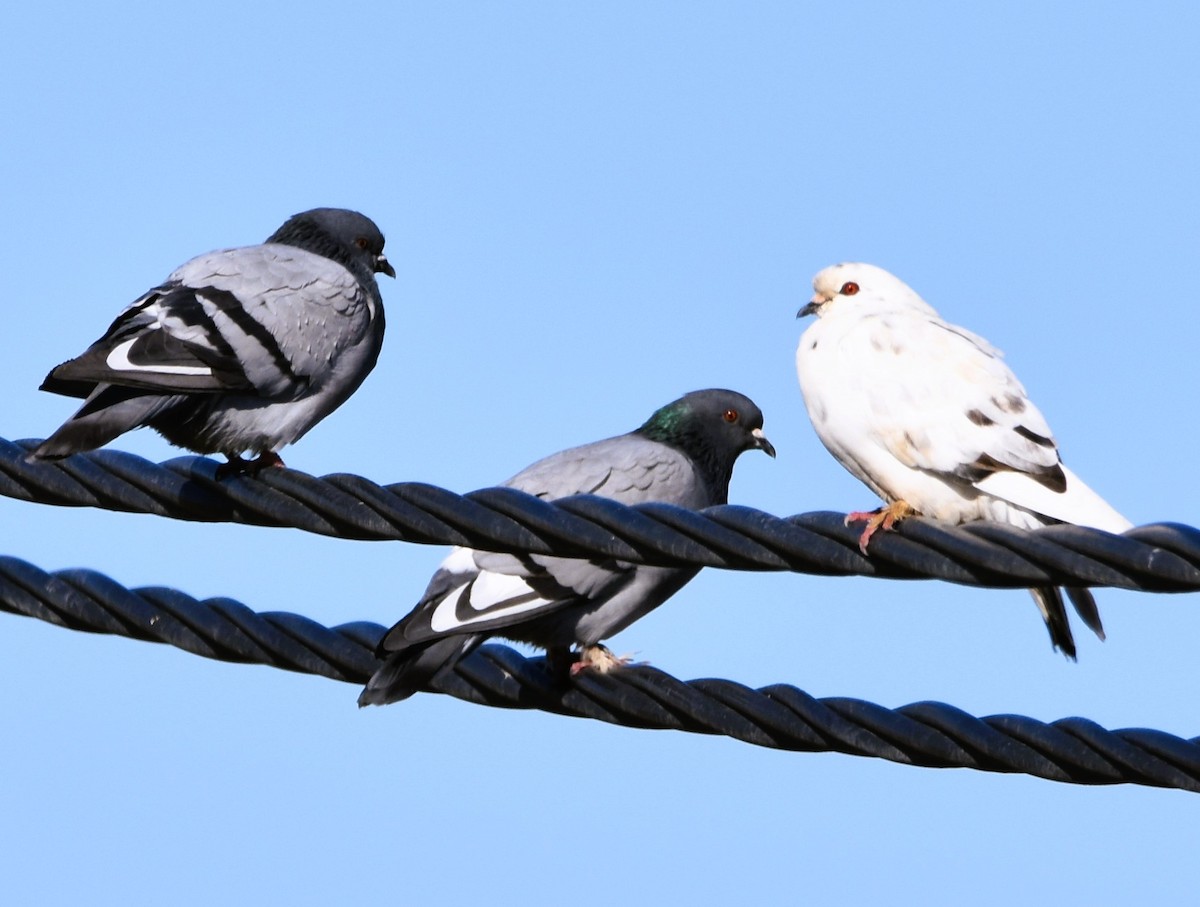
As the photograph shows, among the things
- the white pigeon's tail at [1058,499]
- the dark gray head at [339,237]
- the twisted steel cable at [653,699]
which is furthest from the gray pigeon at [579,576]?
the dark gray head at [339,237]

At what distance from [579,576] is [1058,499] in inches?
75.0

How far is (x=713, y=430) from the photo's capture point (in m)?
8.87

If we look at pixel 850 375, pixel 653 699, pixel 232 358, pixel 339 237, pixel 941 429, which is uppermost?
pixel 339 237

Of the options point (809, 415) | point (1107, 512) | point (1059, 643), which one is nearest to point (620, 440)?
point (809, 415)

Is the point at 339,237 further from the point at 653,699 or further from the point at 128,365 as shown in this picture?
the point at 653,699

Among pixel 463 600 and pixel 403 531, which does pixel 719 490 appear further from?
pixel 403 531

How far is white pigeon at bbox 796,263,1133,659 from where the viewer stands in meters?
5.85

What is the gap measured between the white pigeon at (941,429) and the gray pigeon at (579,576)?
95 centimetres

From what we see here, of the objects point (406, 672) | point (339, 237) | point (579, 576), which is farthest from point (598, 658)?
point (339, 237)

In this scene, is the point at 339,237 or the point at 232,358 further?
the point at 339,237

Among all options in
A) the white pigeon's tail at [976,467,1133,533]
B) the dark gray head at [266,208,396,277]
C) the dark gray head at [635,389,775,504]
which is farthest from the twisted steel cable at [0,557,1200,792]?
the dark gray head at [635,389,775,504]

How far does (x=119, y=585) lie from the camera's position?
215 inches

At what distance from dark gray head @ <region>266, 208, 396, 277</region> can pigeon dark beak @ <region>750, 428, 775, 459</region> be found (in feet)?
6.77

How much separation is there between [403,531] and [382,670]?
49.4 inches
